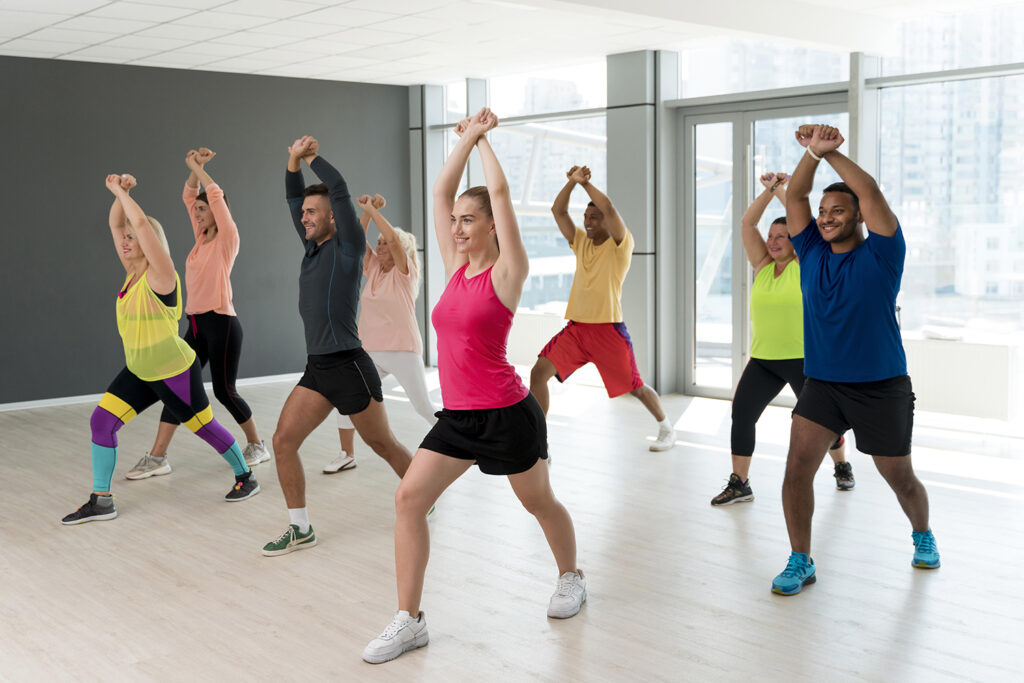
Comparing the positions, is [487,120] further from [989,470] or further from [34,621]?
[989,470]

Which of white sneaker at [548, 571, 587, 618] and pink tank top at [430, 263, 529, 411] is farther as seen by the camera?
white sneaker at [548, 571, 587, 618]

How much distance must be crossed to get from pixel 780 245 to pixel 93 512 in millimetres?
3514

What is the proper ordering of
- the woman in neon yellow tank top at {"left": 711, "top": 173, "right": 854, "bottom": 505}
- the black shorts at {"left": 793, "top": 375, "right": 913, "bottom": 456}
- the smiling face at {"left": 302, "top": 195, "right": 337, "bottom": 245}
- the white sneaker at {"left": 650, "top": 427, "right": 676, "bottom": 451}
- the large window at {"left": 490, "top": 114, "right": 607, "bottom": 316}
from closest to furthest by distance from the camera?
the black shorts at {"left": 793, "top": 375, "right": 913, "bottom": 456} → the smiling face at {"left": 302, "top": 195, "right": 337, "bottom": 245} → the woman in neon yellow tank top at {"left": 711, "top": 173, "right": 854, "bottom": 505} → the white sneaker at {"left": 650, "top": 427, "right": 676, "bottom": 451} → the large window at {"left": 490, "top": 114, "right": 607, "bottom": 316}

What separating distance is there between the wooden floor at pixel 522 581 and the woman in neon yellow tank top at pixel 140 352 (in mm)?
295

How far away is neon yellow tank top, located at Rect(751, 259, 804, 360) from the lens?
15.6 ft

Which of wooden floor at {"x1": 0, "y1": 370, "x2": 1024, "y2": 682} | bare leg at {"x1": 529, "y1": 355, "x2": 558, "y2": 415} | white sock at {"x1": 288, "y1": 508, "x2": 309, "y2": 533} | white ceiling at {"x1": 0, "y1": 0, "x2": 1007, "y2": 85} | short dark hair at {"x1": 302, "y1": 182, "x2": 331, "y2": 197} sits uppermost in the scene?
white ceiling at {"x1": 0, "y1": 0, "x2": 1007, "y2": 85}

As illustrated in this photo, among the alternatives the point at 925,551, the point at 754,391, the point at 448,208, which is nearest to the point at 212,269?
the point at 448,208

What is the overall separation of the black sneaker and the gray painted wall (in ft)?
12.7

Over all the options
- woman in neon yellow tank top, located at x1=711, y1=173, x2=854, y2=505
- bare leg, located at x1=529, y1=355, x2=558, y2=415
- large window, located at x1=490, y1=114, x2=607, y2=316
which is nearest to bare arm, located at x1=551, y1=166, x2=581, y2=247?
bare leg, located at x1=529, y1=355, x2=558, y2=415

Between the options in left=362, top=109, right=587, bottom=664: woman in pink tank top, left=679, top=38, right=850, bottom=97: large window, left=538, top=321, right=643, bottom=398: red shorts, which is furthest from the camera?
left=679, top=38, right=850, bottom=97: large window

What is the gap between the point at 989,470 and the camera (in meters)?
5.78

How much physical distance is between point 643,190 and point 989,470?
146 inches

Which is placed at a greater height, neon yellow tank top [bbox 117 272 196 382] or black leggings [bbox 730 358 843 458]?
neon yellow tank top [bbox 117 272 196 382]

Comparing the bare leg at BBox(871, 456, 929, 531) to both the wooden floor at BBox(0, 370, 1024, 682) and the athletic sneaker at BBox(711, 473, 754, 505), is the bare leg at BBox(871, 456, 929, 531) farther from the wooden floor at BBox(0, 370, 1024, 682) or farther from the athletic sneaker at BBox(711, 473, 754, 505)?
the athletic sneaker at BBox(711, 473, 754, 505)
